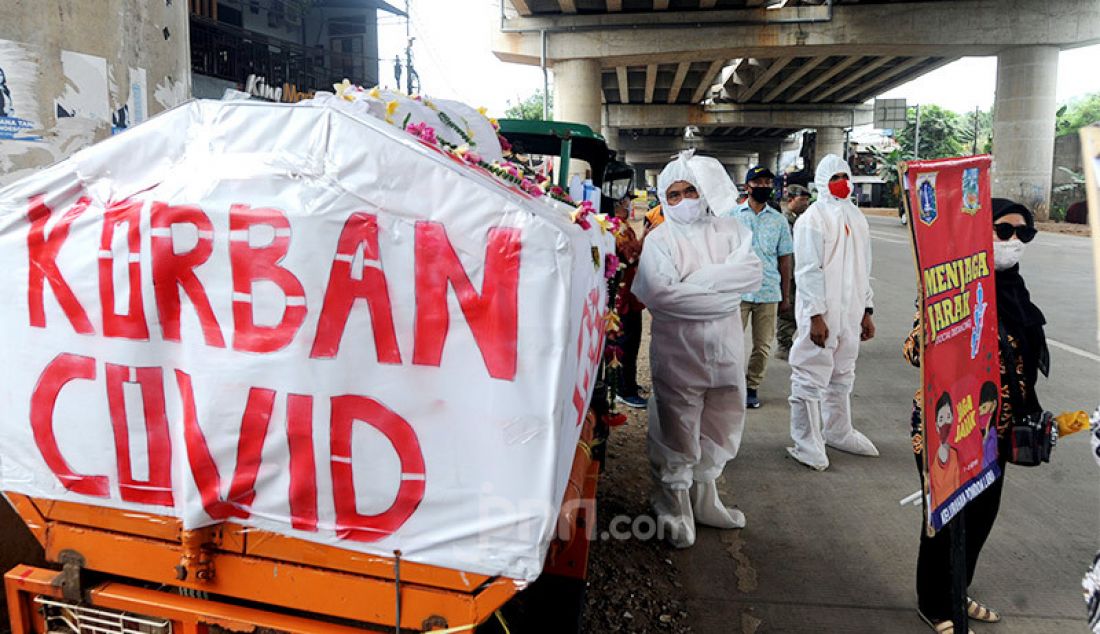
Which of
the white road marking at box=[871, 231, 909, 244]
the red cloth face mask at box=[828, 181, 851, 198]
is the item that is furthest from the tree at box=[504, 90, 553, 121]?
the red cloth face mask at box=[828, 181, 851, 198]

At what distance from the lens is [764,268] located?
7156 millimetres

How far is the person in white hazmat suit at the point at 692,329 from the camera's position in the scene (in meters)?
4.16

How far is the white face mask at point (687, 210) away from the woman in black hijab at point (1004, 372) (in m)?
1.28

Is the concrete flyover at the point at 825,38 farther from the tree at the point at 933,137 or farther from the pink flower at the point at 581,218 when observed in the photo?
the tree at the point at 933,137

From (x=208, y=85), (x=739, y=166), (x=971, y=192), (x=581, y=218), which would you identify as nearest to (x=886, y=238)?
(x=208, y=85)

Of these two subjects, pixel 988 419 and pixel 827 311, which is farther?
pixel 827 311

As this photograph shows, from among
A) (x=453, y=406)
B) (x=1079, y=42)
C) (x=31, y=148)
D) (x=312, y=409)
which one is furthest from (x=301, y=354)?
(x=1079, y=42)

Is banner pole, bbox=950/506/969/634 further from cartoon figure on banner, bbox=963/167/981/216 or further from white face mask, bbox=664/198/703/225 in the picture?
white face mask, bbox=664/198/703/225

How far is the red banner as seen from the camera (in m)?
2.58

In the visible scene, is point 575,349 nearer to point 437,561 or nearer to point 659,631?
point 437,561

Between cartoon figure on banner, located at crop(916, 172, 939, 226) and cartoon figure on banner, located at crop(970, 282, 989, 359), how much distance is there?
47 cm

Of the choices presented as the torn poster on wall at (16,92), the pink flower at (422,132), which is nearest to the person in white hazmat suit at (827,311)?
the pink flower at (422,132)

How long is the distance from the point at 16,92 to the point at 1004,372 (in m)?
4.00

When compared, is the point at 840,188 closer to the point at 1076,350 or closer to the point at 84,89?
the point at 84,89
